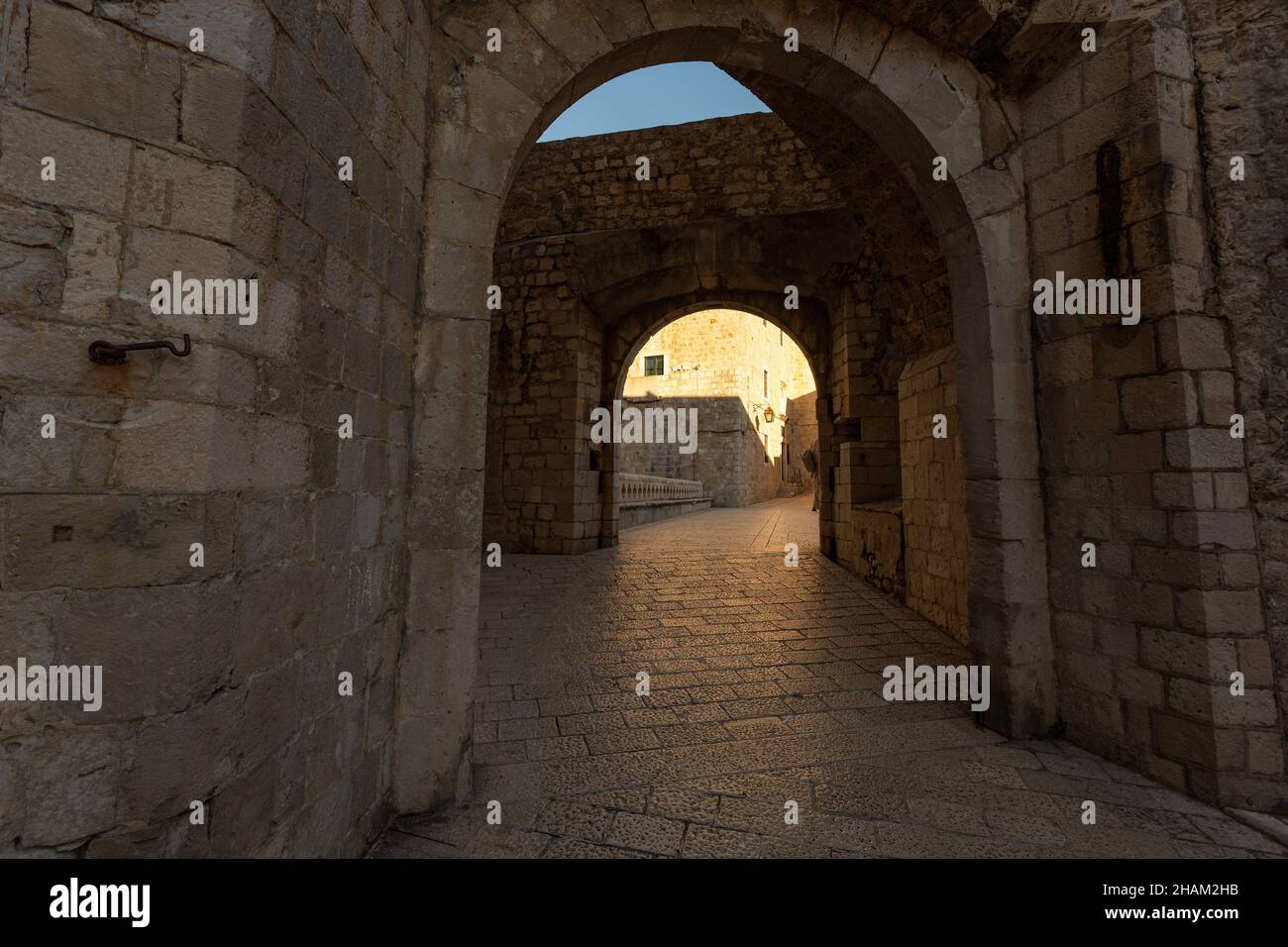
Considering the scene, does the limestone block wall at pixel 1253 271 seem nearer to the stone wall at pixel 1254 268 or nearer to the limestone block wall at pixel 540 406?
the stone wall at pixel 1254 268

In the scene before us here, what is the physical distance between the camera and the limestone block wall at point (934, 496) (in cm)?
425

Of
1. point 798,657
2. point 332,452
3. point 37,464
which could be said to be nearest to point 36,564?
point 37,464

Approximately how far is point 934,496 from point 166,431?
5.01 metres

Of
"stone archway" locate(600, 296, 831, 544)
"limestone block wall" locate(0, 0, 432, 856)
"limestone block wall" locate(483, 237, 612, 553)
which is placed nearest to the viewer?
"limestone block wall" locate(0, 0, 432, 856)

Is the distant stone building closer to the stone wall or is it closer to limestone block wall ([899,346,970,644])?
limestone block wall ([899,346,970,644])

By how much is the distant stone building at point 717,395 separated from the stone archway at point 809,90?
1710 cm

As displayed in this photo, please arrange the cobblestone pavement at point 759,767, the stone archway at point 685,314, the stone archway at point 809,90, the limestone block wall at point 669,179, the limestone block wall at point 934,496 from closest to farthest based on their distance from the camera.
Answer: the cobblestone pavement at point 759,767 < the stone archway at point 809,90 < the limestone block wall at point 934,496 < the limestone block wall at point 669,179 < the stone archway at point 685,314

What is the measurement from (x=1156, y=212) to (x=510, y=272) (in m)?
8.87

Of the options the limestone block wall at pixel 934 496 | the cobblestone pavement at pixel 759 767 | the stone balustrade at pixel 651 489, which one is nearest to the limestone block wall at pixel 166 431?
the cobblestone pavement at pixel 759 767

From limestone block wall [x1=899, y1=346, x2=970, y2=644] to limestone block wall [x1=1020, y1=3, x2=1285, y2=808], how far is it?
1113 millimetres

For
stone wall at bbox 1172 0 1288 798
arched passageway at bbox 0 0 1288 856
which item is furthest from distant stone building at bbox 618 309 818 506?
stone wall at bbox 1172 0 1288 798

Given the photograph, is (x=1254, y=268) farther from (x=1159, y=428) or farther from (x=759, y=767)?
(x=759, y=767)

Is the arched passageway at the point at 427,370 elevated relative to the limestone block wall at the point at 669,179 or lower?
lower

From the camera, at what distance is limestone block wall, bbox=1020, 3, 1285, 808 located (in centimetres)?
231
